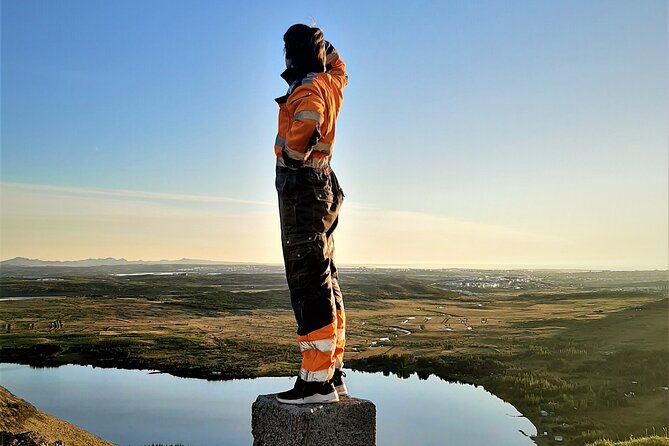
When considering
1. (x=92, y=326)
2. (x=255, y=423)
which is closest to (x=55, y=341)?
(x=92, y=326)

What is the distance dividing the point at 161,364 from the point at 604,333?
2217 centimetres

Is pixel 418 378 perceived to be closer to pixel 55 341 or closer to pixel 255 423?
pixel 55 341

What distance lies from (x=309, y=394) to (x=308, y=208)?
3.54 ft

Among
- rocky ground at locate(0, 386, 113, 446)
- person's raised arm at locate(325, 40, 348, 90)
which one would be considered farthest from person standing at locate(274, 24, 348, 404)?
rocky ground at locate(0, 386, 113, 446)

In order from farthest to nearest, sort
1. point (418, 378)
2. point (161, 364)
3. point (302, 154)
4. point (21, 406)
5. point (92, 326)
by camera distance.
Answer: point (92, 326) → point (161, 364) → point (418, 378) → point (21, 406) → point (302, 154)

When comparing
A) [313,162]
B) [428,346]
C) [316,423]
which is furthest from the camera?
[428,346]

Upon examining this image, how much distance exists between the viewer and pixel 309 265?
130 inches

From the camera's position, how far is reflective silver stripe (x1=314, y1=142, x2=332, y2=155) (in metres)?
3.40

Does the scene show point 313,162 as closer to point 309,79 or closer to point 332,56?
point 309,79

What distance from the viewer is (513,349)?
93.3ft

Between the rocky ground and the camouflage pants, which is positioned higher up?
the camouflage pants

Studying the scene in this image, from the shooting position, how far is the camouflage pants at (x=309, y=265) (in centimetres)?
328

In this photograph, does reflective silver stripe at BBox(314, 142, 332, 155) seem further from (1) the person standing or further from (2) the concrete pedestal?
(2) the concrete pedestal

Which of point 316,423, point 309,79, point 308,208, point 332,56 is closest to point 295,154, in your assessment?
point 308,208
